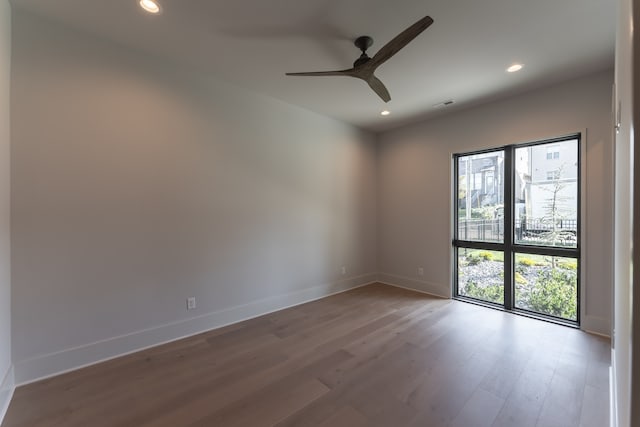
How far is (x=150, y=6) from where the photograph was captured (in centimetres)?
201

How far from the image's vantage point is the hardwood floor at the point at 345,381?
176 centimetres

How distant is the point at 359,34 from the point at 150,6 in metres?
1.61

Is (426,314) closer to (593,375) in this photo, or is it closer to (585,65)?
(593,375)

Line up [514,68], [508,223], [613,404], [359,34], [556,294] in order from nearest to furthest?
Result: [613,404] → [359,34] → [514,68] → [556,294] → [508,223]

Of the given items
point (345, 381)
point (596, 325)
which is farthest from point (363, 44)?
point (596, 325)

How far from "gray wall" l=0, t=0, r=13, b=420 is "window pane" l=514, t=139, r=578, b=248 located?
16.8 feet

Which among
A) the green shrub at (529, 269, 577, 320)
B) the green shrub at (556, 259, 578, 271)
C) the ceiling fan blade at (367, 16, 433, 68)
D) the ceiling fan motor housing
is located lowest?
the green shrub at (529, 269, 577, 320)

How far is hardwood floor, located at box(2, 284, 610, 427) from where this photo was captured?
1.76m

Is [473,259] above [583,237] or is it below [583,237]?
below

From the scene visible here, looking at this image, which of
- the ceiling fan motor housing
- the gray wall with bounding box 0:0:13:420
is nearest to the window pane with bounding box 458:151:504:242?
the ceiling fan motor housing

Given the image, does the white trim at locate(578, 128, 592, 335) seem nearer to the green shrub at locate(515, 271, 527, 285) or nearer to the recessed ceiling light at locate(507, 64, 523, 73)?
the green shrub at locate(515, 271, 527, 285)

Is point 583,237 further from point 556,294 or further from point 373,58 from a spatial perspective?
point 373,58

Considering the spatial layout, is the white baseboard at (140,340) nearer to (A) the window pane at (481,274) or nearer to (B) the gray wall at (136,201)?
(B) the gray wall at (136,201)

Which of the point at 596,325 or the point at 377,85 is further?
the point at 596,325
